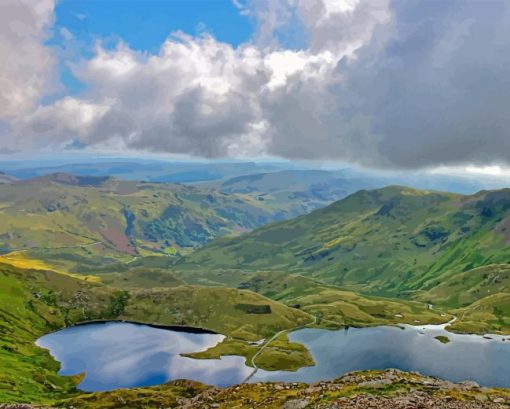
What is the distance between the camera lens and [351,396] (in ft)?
403

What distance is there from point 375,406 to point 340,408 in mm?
7368

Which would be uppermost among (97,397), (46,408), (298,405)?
(298,405)

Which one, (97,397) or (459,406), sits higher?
(459,406)

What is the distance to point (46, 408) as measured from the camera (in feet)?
499

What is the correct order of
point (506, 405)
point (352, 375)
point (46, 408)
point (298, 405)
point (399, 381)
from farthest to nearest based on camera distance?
point (352, 375), point (46, 408), point (399, 381), point (298, 405), point (506, 405)

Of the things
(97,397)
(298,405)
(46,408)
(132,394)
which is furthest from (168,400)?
(298,405)

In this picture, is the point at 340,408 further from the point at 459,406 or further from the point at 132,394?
the point at 132,394

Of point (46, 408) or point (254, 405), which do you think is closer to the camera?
point (254, 405)

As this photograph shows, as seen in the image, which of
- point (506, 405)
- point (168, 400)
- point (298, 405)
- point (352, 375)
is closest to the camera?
point (506, 405)

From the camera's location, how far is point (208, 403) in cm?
15875

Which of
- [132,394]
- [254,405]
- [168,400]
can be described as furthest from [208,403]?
[132,394]

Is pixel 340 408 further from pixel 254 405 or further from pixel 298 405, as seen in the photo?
pixel 254 405

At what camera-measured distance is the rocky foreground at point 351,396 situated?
370ft

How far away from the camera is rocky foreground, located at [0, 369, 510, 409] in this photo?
113m
